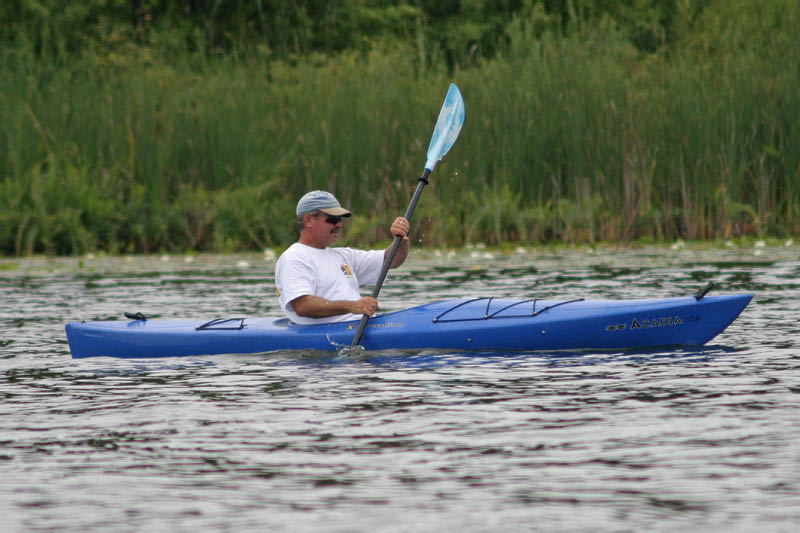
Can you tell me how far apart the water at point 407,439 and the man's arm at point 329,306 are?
0.26 metres

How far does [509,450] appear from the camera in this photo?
4.54m

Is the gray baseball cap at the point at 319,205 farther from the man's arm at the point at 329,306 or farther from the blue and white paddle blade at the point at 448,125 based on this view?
the blue and white paddle blade at the point at 448,125

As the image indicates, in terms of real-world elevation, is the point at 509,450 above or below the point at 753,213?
below

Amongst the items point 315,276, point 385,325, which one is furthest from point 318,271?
point 385,325

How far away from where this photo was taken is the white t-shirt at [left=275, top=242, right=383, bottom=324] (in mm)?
7199

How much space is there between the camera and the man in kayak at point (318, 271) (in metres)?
7.19

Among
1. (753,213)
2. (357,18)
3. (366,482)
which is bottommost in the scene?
(366,482)

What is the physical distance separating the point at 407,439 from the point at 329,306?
8.25ft

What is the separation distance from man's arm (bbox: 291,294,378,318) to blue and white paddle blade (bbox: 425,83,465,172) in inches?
88.2

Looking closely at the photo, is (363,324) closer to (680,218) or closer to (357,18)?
(680,218)

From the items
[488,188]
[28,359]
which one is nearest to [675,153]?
[488,188]

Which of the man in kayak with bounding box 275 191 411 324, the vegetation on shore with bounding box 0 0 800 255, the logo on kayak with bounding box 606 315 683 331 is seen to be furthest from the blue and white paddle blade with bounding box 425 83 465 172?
the vegetation on shore with bounding box 0 0 800 255

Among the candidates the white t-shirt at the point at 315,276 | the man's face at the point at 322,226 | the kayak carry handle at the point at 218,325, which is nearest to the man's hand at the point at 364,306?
the white t-shirt at the point at 315,276

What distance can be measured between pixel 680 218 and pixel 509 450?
909 cm
